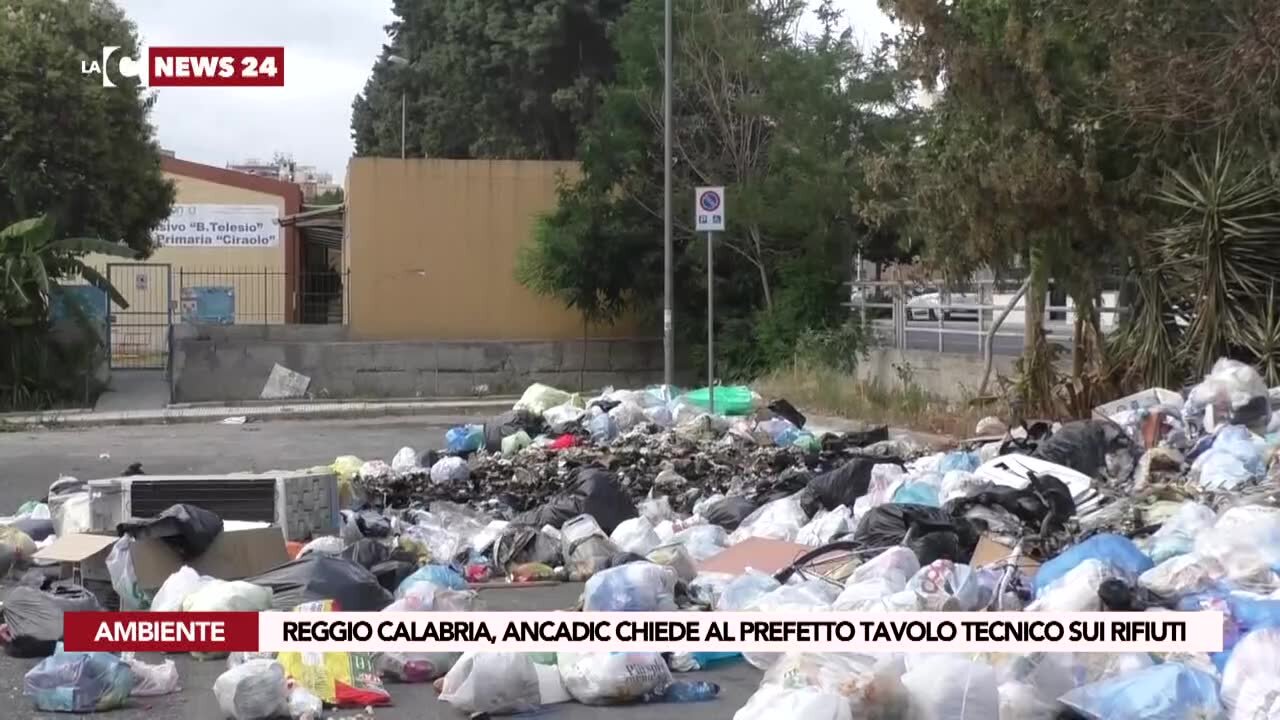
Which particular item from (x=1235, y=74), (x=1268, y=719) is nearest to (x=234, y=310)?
(x=1235, y=74)

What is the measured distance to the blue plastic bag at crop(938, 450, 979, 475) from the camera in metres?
10.1

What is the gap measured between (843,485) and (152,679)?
522cm

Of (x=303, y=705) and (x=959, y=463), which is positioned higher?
(x=959, y=463)

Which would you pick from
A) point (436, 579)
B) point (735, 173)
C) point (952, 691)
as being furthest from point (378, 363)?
point (952, 691)

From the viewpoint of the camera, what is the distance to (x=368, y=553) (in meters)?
8.17

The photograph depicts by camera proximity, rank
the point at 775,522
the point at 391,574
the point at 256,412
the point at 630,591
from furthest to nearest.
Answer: the point at 256,412, the point at 775,522, the point at 391,574, the point at 630,591

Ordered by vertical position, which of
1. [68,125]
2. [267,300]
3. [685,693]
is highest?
[68,125]

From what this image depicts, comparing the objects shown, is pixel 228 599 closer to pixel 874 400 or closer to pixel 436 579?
pixel 436 579

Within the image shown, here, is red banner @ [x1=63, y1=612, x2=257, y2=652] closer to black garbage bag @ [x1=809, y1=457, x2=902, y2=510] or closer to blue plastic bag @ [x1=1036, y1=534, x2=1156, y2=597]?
blue plastic bag @ [x1=1036, y1=534, x2=1156, y2=597]

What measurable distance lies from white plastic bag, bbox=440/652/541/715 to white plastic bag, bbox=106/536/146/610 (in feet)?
7.67

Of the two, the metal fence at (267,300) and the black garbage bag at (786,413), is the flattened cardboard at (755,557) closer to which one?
the black garbage bag at (786,413)

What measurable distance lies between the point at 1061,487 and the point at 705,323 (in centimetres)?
1657

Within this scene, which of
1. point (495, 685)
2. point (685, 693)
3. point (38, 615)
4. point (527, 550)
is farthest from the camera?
point (527, 550)

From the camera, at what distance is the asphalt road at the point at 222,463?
5.95 m
